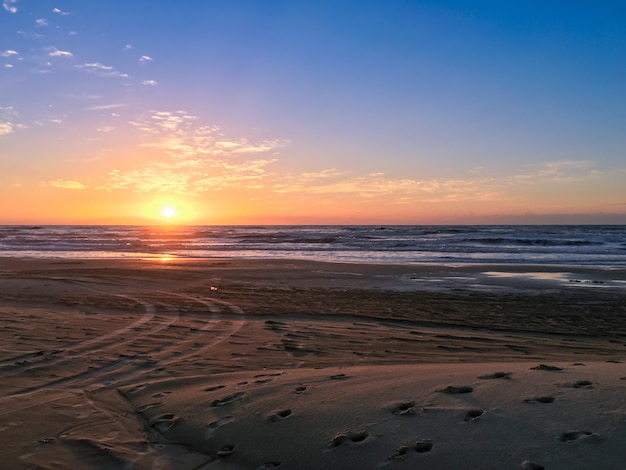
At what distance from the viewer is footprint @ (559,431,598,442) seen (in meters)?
3.31

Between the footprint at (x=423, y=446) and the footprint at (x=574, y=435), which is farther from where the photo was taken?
the footprint at (x=423, y=446)

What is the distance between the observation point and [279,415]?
4254mm

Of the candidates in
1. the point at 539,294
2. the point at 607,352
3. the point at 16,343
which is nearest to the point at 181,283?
the point at 16,343

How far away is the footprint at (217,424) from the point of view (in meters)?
4.17

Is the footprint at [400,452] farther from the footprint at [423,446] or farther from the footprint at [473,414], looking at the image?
the footprint at [473,414]

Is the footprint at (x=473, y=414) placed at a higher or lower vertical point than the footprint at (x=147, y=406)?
higher

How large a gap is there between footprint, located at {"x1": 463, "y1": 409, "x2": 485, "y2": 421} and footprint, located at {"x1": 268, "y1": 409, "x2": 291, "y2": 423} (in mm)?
1465

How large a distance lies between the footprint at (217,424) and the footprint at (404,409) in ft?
4.68

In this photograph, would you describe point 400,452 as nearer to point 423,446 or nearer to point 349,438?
point 423,446

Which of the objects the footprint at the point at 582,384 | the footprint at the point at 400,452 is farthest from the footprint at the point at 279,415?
the footprint at the point at 582,384

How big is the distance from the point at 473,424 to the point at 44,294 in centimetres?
1460

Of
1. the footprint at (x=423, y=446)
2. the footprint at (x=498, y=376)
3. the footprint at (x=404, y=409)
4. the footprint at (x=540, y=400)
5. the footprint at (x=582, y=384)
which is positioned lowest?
the footprint at (x=423, y=446)

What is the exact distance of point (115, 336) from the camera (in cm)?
888

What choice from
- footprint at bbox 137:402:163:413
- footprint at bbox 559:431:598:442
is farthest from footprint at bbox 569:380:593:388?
footprint at bbox 137:402:163:413
